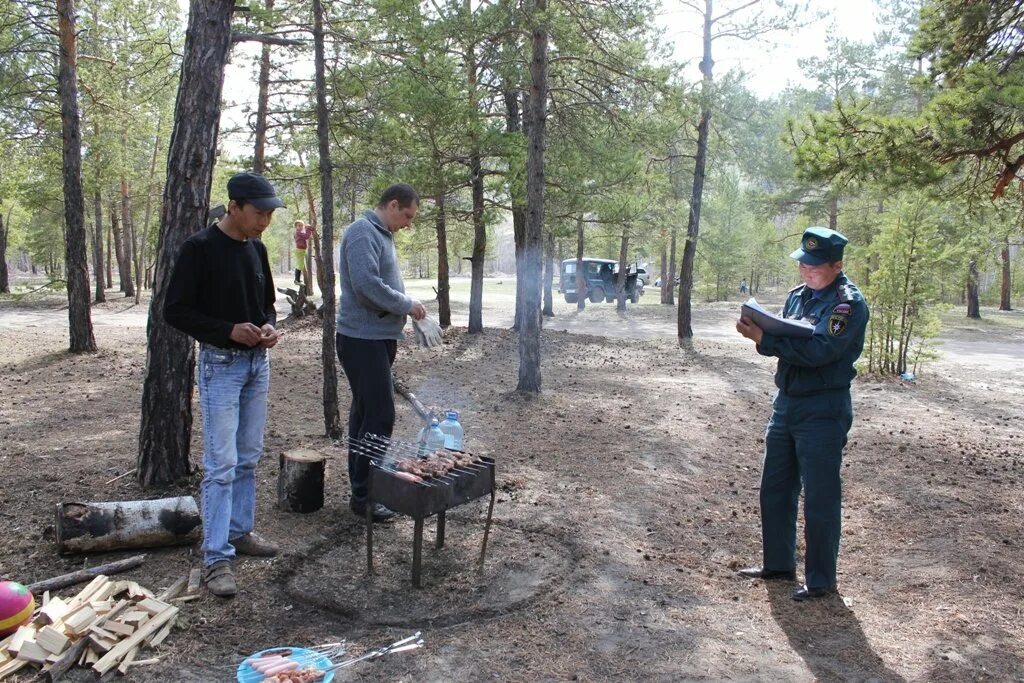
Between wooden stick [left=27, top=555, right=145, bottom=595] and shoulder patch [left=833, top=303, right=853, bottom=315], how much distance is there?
13.6 feet

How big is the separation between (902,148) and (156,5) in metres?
14.0

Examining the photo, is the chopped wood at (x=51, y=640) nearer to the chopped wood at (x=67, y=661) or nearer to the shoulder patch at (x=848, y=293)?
the chopped wood at (x=67, y=661)

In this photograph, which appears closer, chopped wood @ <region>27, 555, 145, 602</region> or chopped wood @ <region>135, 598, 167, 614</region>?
chopped wood @ <region>135, 598, 167, 614</region>

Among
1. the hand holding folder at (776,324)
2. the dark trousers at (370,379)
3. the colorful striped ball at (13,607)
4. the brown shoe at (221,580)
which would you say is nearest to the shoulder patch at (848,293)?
the hand holding folder at (776,324)

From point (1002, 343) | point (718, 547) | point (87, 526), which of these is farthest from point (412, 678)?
point (1002, 343)

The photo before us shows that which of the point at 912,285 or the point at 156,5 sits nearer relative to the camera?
the point at 912,285

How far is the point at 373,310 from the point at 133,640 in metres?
2.30

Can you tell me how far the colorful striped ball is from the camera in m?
3.23

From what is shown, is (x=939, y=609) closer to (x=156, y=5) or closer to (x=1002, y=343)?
(x=156, y=5)

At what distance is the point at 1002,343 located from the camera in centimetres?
2062

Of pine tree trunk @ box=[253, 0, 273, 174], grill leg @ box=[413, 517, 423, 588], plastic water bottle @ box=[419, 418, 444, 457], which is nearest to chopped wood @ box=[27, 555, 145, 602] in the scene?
grill leg @ box=[413, 517, 423, 588]

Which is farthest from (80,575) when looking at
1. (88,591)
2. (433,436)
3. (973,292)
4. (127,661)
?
(973,292)

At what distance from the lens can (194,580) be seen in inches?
150

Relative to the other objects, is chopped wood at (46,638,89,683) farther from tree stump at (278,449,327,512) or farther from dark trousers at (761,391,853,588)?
dark trousers at (761,391,853,588)
